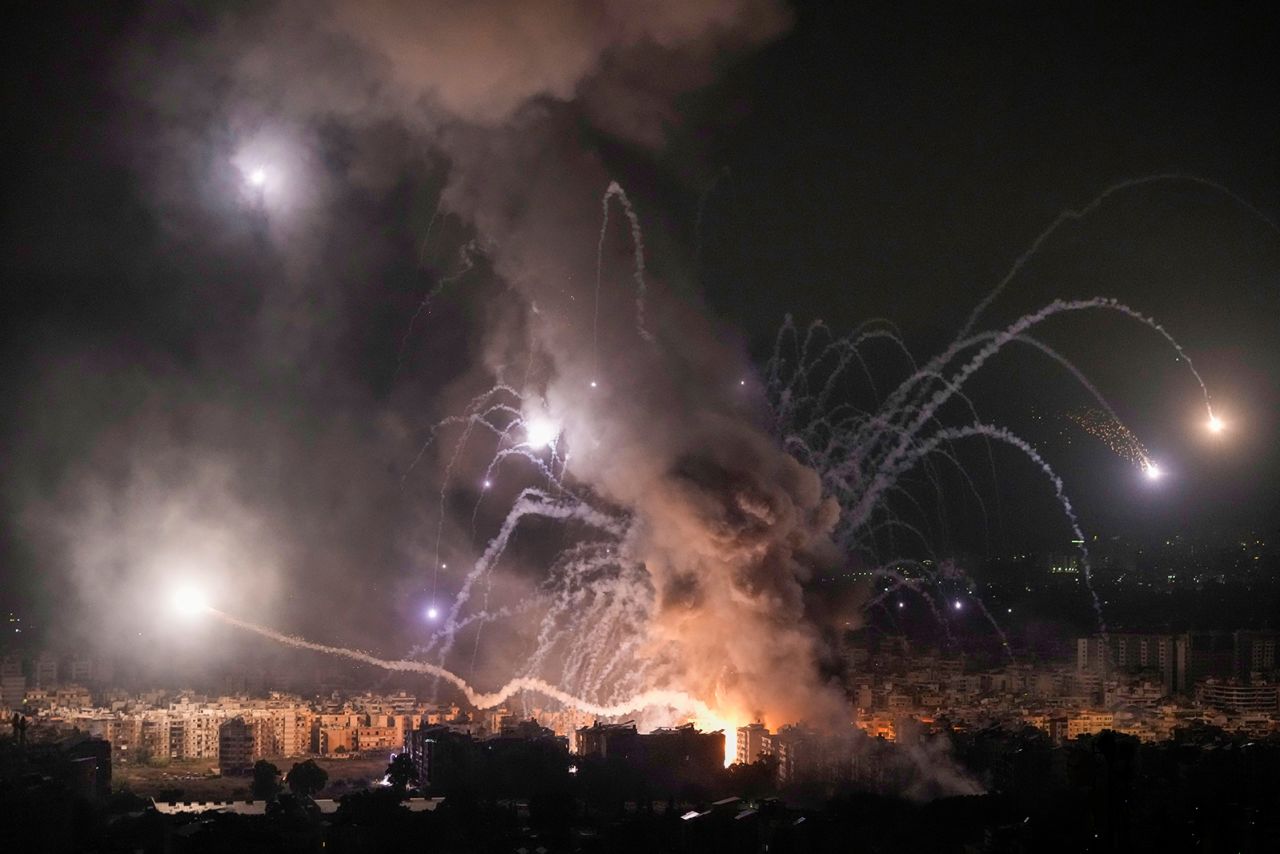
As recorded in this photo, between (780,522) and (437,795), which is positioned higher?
(780,522)

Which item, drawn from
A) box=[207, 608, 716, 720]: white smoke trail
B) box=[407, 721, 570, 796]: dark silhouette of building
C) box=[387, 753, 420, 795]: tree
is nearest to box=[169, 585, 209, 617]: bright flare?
box=[207, 608, 716, 720]: white smoke trail

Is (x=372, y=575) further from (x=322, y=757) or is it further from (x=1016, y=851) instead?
(x=1016, y=851)

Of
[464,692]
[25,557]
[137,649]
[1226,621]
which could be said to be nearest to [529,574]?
[464,692]

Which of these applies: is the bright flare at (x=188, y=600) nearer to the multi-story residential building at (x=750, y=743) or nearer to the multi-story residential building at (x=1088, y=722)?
the multi-story residential building at (x=750, y=743)

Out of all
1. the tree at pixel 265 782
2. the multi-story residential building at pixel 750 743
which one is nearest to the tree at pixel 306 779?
the tree at pixel 265 782

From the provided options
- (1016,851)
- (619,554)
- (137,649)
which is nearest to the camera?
(1016,851)

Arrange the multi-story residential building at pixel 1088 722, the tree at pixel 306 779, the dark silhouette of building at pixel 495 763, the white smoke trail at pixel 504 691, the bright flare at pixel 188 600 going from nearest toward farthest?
the dark silhouette of building at pixel 495 763
the tree at pixel 306 779
the white smoke trail at pixel 504 691
the multi-story residential building at pixel 1088 722
the bright flare at pixel 188 600

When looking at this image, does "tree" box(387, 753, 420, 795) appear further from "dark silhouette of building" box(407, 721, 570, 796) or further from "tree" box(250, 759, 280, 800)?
"tree" box(250, 759, 280, 800)
